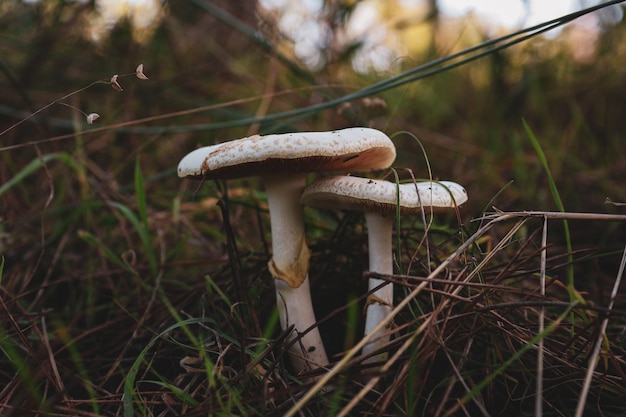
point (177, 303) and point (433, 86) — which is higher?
point (433, 86)

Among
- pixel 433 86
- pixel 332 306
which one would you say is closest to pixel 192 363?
pixel 332 306

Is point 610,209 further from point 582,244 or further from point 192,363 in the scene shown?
point 192,363

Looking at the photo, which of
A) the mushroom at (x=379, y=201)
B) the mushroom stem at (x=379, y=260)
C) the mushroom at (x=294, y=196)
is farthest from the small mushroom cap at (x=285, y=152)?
the mushroom stem at (x=379, y=260)

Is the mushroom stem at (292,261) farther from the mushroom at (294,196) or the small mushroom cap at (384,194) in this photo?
the small mushroom cap at (384,194)

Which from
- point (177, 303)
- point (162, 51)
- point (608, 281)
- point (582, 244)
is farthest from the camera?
point (162, 51)

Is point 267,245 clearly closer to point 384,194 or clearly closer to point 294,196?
point 294,196

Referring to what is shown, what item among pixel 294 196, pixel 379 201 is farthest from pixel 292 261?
pixel 379 201

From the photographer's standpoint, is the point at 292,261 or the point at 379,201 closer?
the point at 379,201
